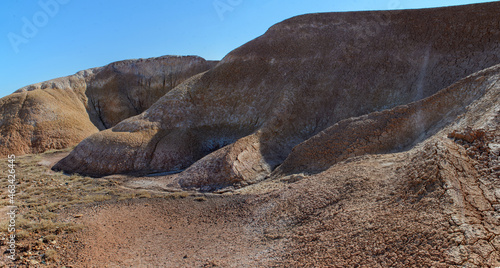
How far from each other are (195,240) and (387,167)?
5.01 metres

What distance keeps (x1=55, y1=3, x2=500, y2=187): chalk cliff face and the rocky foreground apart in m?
0.07

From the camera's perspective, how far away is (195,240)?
22.9ft

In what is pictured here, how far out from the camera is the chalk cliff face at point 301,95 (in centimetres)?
1163

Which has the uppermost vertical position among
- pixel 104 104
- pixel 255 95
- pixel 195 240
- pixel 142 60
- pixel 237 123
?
pixel 142 60

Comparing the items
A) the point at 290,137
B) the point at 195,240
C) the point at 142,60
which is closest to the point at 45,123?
the point at 142,60

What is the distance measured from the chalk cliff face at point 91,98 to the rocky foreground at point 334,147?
1261 mm

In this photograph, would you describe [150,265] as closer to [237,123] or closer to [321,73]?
[237,123]

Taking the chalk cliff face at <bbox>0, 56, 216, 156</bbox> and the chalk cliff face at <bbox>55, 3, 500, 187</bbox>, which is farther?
the chalk cliff face at <bbox>0, 56, 216, 156</bbox>

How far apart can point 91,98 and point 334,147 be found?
2791cm

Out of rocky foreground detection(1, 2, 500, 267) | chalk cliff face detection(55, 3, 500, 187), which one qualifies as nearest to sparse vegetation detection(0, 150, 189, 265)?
rocky foreground detection(1, 2, 500, 267)

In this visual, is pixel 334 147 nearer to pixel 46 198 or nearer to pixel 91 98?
pixel 46 198

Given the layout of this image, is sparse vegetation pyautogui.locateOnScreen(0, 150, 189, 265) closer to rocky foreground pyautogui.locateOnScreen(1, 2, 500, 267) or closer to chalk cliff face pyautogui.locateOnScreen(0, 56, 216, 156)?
rocky foreground pyautogui.locateOnScreen(1, 2, 500, 267)

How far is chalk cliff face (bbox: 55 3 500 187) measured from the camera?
38.2 feet

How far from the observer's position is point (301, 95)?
14.9 meters
